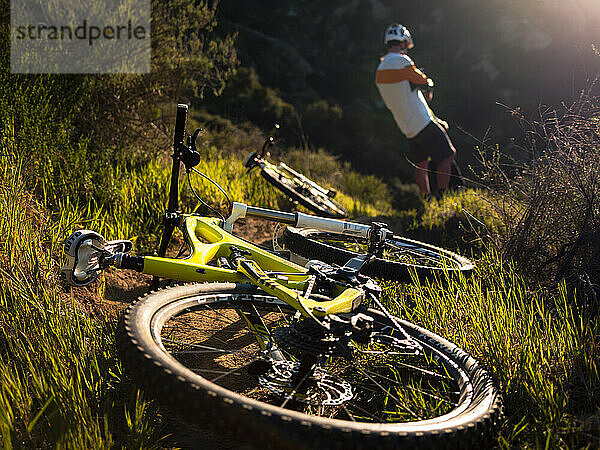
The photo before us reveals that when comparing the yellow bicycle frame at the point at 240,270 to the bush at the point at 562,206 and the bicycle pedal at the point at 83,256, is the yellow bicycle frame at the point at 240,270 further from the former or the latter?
the bush at the point at 562,206

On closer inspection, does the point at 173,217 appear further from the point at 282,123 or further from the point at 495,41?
the point at 495,41

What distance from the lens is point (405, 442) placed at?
1.80m

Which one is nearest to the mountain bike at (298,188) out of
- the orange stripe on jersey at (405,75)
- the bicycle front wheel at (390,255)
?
the bicycle front wheel at (390,255)

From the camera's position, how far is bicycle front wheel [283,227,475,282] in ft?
11.7

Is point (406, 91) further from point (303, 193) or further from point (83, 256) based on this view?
point (83, 256)

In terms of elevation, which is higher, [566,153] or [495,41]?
[495,41]

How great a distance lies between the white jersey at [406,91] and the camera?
7.55 metres

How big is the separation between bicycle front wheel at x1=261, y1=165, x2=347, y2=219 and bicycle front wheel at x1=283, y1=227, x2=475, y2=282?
1.41 m

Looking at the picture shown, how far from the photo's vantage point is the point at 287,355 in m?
2.99

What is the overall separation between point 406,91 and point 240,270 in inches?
212

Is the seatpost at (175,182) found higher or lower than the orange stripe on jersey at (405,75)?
lower

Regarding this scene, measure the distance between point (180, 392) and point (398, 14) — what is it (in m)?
22.4

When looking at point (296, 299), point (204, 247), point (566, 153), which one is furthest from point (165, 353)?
point (566, 153)

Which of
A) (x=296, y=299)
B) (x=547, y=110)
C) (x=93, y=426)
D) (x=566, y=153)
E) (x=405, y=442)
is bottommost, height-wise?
(x=93, y=426)
